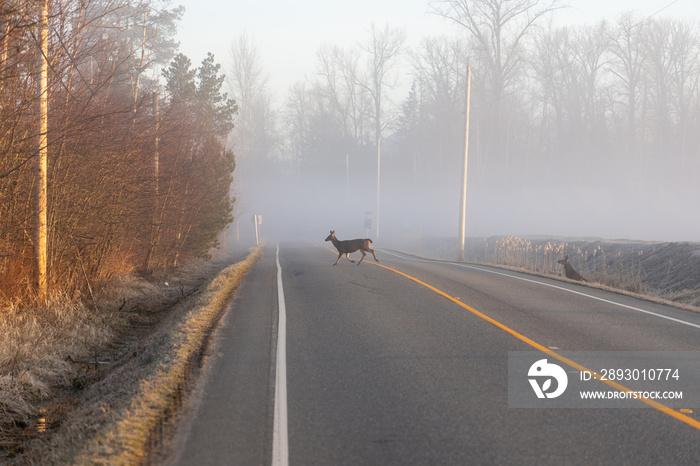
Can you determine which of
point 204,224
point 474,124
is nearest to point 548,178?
point 474,124

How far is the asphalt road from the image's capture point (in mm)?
4246

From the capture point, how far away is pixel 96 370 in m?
8.12

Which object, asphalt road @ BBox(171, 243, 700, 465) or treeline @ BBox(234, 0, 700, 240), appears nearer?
asphalt road @ BBox(171, 243, 700, 465)

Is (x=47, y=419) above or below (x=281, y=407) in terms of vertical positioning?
below

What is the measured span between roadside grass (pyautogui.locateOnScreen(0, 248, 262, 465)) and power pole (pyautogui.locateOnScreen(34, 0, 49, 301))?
1.87 feet

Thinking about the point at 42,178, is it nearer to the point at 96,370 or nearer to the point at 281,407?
the point at 96,370

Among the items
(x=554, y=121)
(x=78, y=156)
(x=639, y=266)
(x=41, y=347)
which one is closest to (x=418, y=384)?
(x=41, y=347)

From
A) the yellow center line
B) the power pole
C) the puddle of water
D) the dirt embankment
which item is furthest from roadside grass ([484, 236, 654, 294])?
the power pole

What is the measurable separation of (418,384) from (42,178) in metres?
7.36

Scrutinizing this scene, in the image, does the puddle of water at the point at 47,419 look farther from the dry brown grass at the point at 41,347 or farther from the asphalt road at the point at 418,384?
the asphalt road at the point at 418,384

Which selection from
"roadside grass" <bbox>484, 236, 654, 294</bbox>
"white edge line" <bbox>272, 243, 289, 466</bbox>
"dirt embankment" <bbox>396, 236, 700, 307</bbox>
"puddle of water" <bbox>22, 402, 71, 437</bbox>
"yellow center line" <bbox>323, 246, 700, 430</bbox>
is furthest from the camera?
"roadside grass" <bbox>484, 236, 654, 294</bbox>

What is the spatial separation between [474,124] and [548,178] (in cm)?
1464

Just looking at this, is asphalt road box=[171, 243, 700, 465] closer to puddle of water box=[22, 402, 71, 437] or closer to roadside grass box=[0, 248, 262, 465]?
roadside grass box=[0, 248, 262, 465]

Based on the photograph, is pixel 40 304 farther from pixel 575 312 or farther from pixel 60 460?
pixel 575 312
